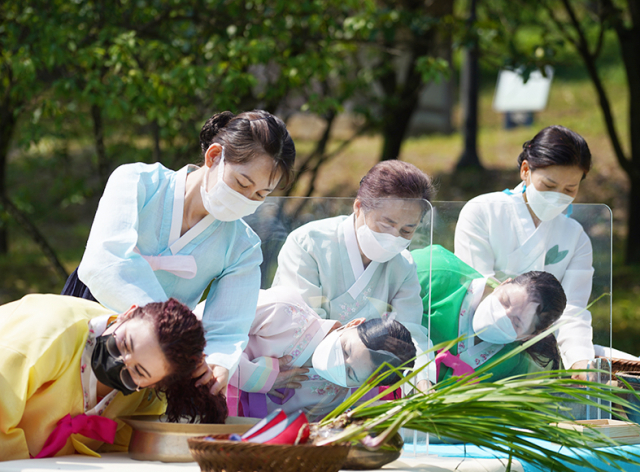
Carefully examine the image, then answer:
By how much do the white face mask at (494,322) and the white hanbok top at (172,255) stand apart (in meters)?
0.80

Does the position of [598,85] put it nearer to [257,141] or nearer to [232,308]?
[257,141]

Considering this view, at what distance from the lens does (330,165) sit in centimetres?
1042

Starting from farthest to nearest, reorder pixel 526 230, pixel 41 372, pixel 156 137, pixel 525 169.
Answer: pixel 156 137 → pixel 525 169 → pixel 526 230 → pixel 41 372

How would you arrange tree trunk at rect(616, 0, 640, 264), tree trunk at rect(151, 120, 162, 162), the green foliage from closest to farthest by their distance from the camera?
1. the green foliage
2. tree trunk at rect(151, 120, 162, 162)
3. tree trunk at rect(616, 0, 640, 264)

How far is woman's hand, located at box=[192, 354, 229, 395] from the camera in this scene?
208 centimetres

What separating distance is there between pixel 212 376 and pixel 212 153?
0.77 meters

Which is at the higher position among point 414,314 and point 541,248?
point 541,248

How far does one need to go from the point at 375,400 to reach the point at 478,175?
7.67 m

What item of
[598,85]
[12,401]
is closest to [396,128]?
[598,85]

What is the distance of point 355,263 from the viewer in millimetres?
2445

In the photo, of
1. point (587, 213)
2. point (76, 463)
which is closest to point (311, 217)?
point (587, 213)

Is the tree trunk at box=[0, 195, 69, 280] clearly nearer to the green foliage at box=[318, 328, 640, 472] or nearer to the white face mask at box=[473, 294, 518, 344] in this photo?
the white face mask at box=[473, 294, 518, 344]

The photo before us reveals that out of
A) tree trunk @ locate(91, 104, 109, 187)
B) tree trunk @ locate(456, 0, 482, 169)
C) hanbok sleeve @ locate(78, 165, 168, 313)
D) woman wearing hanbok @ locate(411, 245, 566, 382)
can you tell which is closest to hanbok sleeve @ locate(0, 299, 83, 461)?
hanbok sleeve @ locate(78, 165, 168, 313)

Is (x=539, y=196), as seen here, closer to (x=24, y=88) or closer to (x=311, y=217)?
(x=311, y=217)
